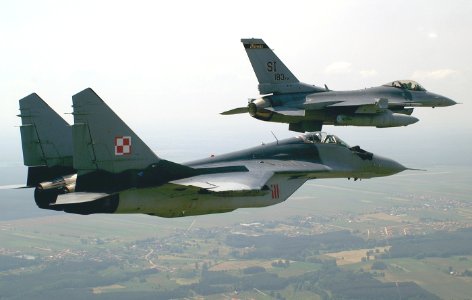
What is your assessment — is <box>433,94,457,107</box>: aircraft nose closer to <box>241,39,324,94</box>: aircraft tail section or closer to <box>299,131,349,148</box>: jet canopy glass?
<box>241,39,324,94</box>: aircraft tail section

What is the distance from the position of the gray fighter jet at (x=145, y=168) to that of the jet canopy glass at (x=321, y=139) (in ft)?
A: 0.06

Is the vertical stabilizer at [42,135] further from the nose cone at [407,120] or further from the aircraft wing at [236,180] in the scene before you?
the nose cone at [407,120]

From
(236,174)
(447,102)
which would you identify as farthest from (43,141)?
(447,102)

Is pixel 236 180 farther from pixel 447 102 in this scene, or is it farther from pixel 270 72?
pixel 447 102

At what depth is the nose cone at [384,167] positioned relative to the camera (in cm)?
2538

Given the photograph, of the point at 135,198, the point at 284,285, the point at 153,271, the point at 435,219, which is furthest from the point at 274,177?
the point at 435,219

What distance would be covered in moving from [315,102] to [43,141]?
13.8 metres

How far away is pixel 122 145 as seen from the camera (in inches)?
763

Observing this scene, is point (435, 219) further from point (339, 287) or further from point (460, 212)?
point (339, 287)

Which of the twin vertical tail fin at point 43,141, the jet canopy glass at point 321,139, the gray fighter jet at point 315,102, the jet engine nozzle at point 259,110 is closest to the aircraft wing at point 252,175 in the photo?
the jet canopy glass at point 321,139

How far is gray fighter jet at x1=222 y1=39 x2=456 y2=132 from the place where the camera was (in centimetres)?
3019

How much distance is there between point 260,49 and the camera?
1287 inches

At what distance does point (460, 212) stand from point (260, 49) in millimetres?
154483

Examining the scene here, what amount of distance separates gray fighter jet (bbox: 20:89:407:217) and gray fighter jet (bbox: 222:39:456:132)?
5.11 metres
